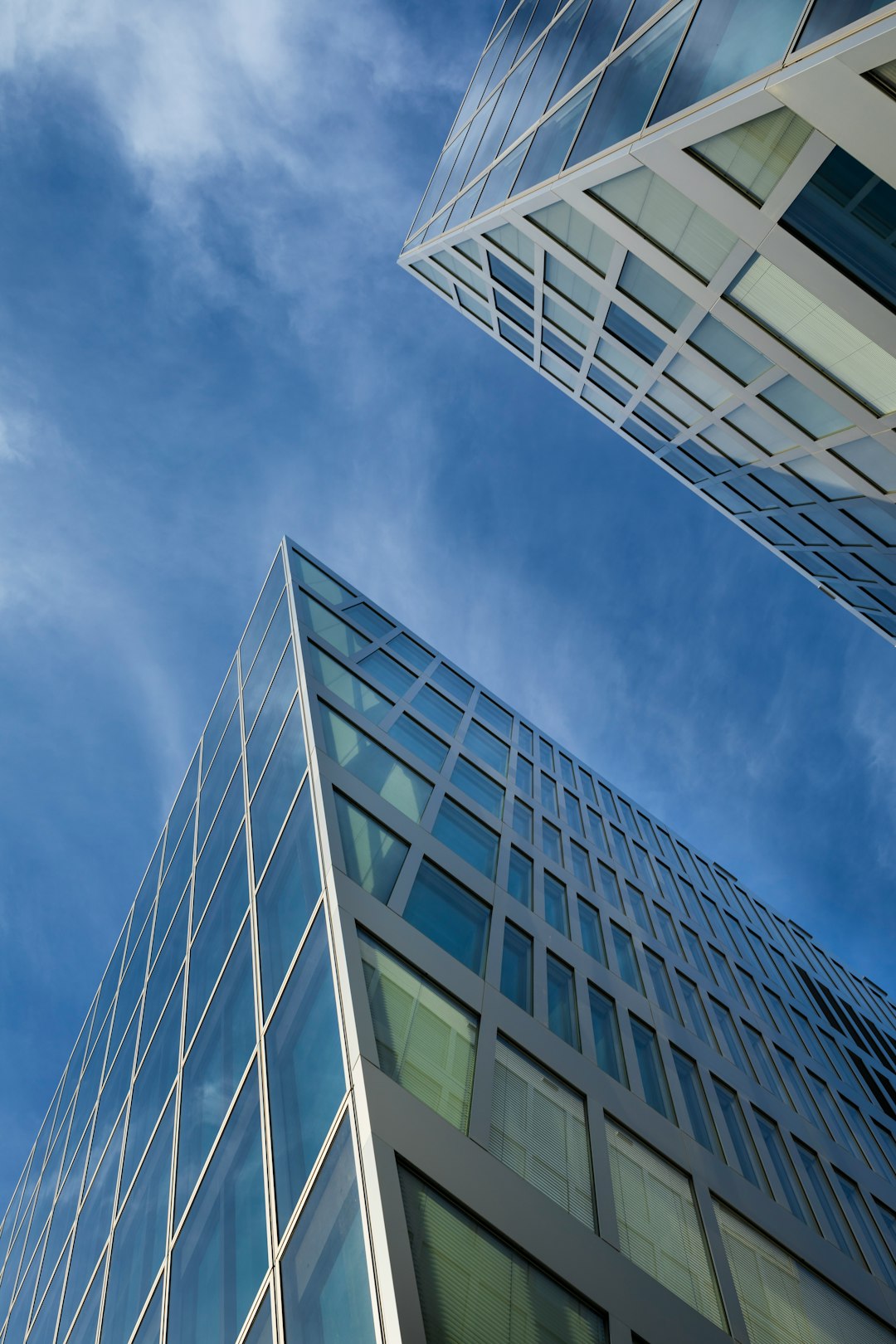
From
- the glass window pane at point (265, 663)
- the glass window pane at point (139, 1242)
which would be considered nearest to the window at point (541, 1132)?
the glass window pane at point (139, 1242)

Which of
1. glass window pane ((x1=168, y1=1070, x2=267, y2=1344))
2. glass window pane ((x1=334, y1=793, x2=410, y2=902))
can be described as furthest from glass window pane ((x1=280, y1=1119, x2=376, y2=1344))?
glass window pane ((x1=334, y1=793, x2=410, y2=902))

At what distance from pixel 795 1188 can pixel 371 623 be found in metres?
17.9

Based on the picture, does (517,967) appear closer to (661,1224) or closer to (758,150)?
(661,1224)

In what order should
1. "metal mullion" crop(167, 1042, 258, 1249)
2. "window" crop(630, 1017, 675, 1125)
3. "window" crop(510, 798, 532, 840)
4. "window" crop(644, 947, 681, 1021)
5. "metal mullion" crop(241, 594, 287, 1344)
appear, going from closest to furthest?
"metal mullion" crop(241, 594, 287, 1344) < "metal mullion" crop(167, 1042, 258, 1249) < "window" crop(630, 1017, 675, 1125) < "window" crop(644, 947, 681, 1021) < "window" crop(510, 798, 532, 840)

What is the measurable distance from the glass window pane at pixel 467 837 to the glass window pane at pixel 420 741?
163 cm

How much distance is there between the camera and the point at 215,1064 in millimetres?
11148

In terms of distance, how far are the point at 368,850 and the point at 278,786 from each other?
136 inches

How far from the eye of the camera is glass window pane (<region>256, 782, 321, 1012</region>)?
10273 millimetres

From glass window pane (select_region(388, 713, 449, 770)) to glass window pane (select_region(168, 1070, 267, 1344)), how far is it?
9031 millimetres

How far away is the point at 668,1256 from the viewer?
30.0 feet

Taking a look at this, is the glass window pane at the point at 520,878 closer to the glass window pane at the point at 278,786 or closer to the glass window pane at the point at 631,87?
the glass window pane at the point at 278,786

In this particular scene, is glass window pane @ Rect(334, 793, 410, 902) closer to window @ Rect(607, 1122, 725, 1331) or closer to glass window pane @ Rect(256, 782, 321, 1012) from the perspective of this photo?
glass window pane @ Rect(256, 782, 321, 1012)

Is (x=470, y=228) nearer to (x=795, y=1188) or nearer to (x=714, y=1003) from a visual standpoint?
(x=714, y=1003)

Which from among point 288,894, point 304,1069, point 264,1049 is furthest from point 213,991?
point 304,1069
